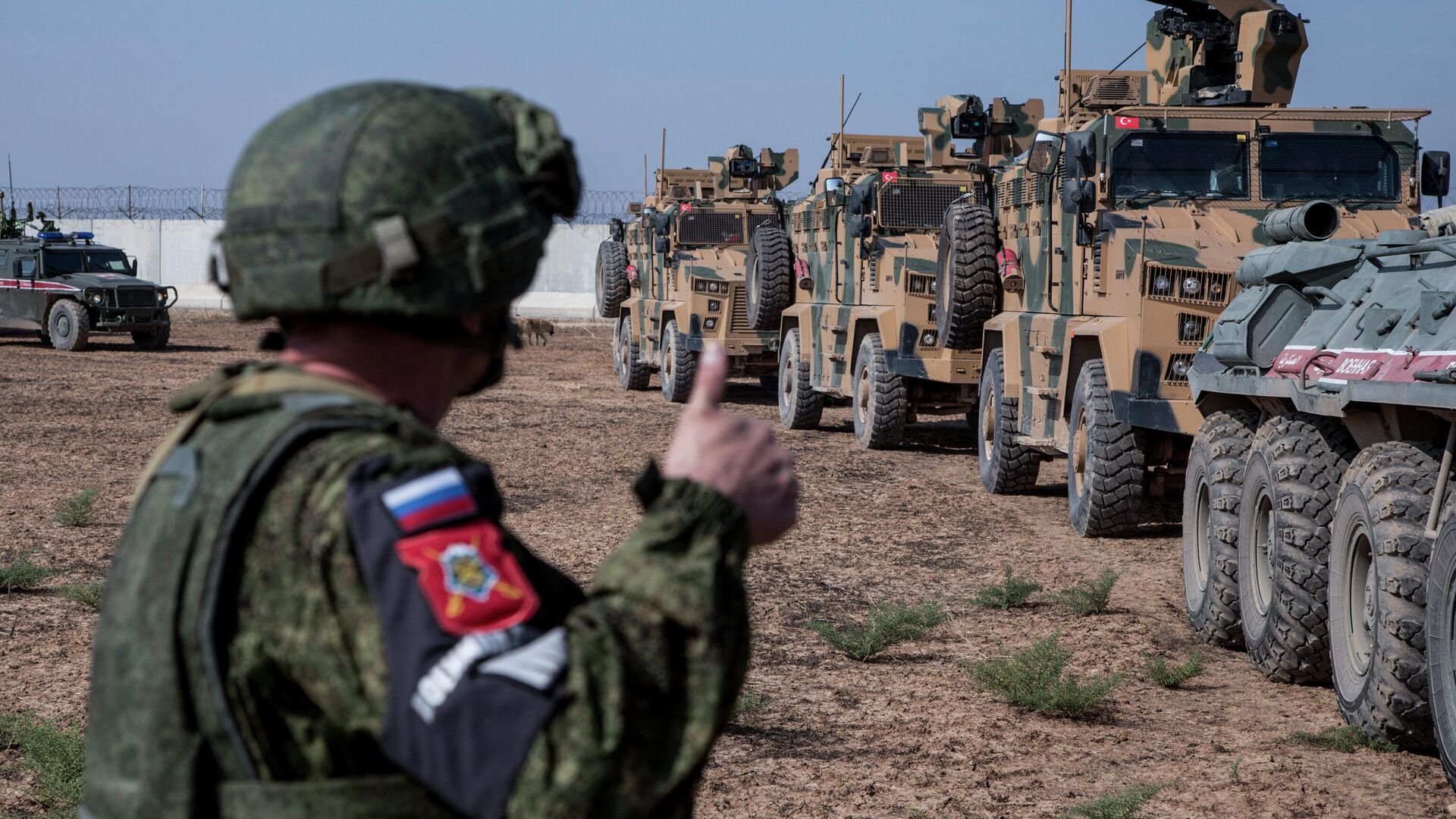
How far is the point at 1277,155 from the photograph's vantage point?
27.9ft

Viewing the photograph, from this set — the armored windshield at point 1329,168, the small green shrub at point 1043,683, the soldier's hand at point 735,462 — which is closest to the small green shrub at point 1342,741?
the small green shrub at point 1043,683

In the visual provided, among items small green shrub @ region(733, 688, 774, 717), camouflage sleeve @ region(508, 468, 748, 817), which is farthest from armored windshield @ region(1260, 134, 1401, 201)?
camouflage sleeve @ region(508, 468, 748, 817)

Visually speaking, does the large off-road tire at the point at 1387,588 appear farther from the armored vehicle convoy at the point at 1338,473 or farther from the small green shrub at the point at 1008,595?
the small green shrub at the point at 1008,595

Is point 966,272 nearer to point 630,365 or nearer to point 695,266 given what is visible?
point 695,266

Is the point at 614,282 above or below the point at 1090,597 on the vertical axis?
above

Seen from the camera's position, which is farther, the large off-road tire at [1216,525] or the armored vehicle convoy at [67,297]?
the armored vehicle convoy at [67,297]

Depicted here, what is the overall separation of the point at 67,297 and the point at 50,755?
778 inches

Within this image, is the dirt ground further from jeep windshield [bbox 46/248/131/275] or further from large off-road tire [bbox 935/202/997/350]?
jeep windshield [bbox 46/248/131/275]

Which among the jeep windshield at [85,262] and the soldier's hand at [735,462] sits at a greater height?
the jeep windshield at [85,262]

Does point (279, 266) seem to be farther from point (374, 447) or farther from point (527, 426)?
point (527, 426)

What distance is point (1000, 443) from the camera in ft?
33.6

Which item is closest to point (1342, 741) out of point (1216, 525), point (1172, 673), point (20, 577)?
point (1172, 673)

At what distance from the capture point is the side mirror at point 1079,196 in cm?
834

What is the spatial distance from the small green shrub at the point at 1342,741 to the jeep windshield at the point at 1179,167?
13.6ft
